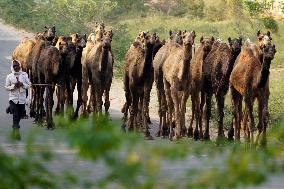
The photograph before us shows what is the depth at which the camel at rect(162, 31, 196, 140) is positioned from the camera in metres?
18.3

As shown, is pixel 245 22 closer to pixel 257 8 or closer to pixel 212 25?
pixel 212 25

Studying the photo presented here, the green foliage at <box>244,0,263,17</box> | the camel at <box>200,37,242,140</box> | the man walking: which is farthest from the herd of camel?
the green foliage at <box>244,0,263,17</box>

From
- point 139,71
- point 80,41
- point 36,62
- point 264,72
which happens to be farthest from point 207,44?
point 36,62

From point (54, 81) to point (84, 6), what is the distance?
130ft

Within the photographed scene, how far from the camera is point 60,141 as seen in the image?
148 inches

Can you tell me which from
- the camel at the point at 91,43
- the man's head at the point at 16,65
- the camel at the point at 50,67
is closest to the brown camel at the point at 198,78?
the camel at the point at 91,43

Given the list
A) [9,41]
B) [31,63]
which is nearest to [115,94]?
[31,63]

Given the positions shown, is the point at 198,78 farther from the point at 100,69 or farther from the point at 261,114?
the point at 261,114

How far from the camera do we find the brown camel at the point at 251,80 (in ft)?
54.9

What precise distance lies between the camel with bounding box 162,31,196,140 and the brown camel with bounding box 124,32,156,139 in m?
0.45

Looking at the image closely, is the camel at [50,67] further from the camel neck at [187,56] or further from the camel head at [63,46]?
the camel neck at [187,56]

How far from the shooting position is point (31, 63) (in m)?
23.1

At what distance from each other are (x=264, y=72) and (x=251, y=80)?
0.63 m

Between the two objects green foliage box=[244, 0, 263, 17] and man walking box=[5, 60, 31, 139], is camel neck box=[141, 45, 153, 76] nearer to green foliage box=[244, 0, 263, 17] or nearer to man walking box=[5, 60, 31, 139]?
man walking box=[5, 60, 31, 139]
